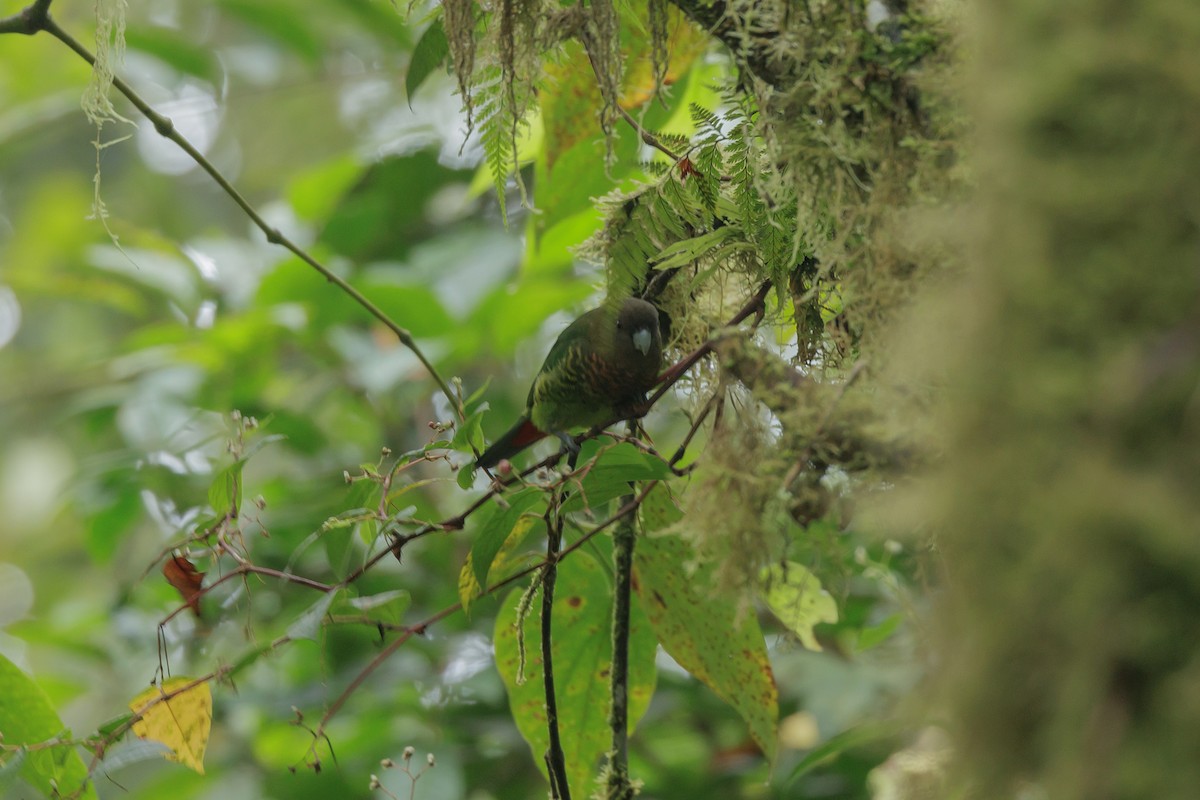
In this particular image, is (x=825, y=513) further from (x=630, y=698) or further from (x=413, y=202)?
(x=413, y=202)

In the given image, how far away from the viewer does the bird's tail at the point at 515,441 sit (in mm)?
2951

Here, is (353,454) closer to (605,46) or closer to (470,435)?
(470,435)

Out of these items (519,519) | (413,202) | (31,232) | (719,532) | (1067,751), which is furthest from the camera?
(31,232)

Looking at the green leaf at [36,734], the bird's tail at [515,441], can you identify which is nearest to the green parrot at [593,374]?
the bird's tail at [515,441]

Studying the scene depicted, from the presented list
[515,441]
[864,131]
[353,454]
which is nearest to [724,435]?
[864,131]

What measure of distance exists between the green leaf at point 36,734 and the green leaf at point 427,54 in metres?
1.02

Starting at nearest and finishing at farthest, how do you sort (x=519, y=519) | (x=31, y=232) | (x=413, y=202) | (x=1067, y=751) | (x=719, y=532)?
1. (x=1067, y=751)
2. (x=719, y=532)
3. (x=519, y=519)
4. (x=413, y=202)
5. (x=31, y=232)

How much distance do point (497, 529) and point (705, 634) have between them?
1.33 ft

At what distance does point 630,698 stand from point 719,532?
78cm

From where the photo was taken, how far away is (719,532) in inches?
42.4

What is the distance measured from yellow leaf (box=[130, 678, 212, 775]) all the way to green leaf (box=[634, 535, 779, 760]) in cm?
67

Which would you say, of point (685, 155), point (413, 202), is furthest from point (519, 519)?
point (413, 202)

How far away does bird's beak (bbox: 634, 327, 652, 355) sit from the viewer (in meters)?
2.01

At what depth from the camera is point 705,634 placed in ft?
5.22
